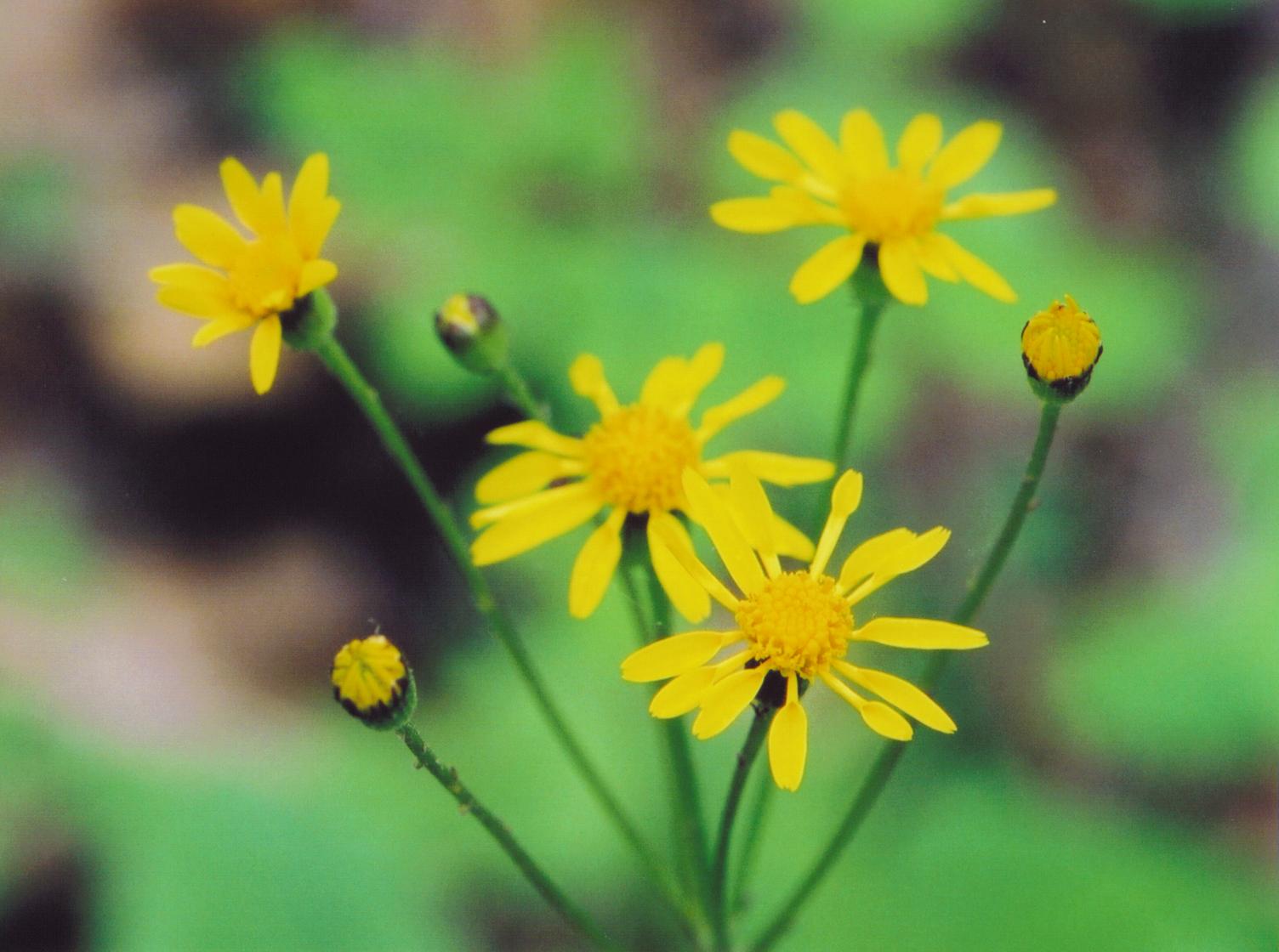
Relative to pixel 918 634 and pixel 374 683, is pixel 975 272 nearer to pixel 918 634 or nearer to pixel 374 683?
pixel 918 634

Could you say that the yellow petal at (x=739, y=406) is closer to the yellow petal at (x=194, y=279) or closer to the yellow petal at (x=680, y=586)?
the yellow petal at (x=680, y=586)

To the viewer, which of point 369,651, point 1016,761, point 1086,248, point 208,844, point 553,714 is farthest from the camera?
point 1086,248

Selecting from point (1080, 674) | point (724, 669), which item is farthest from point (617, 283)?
point (724, 669)

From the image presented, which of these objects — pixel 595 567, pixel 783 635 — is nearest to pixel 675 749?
pixel 595 567

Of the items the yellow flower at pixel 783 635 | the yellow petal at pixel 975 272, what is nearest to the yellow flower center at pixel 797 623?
the yellow flower at pixel 783 635

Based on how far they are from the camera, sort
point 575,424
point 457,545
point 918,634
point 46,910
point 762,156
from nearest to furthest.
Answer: point 918,634
point 457,545
point 762,156
point 46,910
point 575,424

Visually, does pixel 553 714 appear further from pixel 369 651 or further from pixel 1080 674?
pixel 1080 674
